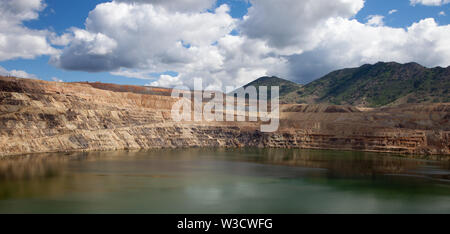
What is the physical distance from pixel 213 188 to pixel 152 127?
57669 mm

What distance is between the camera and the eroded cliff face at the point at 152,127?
224 ft

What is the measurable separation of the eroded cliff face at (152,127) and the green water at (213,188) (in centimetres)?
1578

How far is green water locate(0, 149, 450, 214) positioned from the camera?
28.1 meters

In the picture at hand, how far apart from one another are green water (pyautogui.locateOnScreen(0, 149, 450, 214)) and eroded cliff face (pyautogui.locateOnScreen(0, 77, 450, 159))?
15.8 meters

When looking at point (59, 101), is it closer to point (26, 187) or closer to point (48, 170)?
point (48, 170)

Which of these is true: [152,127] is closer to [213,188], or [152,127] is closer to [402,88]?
[213,188]

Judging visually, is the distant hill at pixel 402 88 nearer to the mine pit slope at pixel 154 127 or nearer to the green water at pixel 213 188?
the mine pit slope at pixel 154 127

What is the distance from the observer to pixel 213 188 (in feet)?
119

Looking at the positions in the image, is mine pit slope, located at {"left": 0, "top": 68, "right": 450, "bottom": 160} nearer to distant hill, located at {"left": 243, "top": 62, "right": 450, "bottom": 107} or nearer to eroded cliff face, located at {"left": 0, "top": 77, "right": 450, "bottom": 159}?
eroded cliff face, located at {"left": 0, "top": 77, "right": 450, "bottom": 159}

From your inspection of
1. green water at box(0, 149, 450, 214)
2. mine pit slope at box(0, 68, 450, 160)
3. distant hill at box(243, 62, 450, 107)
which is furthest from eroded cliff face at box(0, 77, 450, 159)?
distant hill at box(243, 62, 450, 107)

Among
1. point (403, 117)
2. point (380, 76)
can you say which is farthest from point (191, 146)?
point (380, 76)

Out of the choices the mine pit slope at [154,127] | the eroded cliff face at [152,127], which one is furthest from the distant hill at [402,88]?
the eroded cliff face at [152,127]

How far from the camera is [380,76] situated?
654ft

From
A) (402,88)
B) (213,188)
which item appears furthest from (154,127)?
(402,88)
